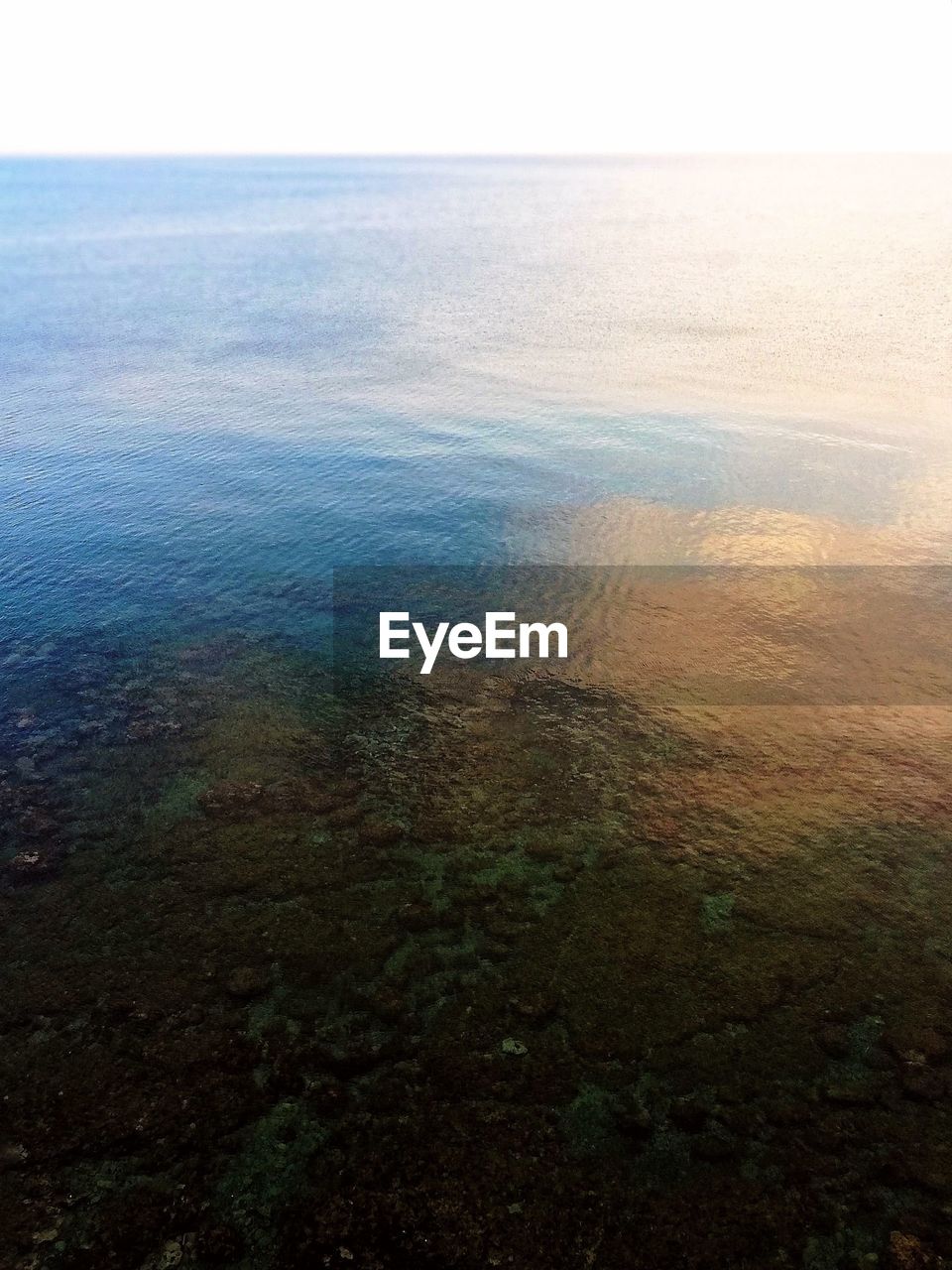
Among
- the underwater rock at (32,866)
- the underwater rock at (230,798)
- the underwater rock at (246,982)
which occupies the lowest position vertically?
the underwater rock at (246,982)

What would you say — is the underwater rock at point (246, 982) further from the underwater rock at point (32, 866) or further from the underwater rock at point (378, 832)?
the underwater rock at point (32, 866)

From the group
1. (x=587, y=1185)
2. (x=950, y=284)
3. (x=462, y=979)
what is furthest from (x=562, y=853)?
(x=950, y=284)

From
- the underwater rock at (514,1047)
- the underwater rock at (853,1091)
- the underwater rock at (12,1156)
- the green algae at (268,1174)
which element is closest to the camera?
the green algae at (268,1174)

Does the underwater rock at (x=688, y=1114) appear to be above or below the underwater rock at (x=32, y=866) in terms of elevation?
below

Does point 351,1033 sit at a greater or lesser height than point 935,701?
lesser

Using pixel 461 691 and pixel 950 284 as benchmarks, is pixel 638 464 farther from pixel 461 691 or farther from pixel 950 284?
pixel 950 284

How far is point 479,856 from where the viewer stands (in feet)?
68.1

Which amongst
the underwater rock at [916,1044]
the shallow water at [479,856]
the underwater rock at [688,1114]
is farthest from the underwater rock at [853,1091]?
the underwater rock at [688,1114]

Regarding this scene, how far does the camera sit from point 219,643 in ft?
97.5

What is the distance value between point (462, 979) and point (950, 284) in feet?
293

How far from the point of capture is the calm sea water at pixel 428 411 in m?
36.1

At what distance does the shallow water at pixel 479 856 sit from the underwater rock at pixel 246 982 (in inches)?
3.4

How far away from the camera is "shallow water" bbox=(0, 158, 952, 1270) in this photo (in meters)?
14.1

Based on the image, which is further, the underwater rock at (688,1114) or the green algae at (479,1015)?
the underwater rock at (688,1114)
